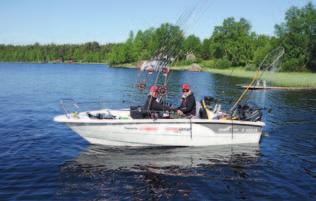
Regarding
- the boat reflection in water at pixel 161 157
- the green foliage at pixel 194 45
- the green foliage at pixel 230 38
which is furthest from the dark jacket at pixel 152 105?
the green foliage at pixel 194 45

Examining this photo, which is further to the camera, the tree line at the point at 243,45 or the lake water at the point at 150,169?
the tree line at the point at 243,45

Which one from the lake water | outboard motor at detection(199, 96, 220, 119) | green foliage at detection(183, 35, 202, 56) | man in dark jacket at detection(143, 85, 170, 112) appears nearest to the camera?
the lake water

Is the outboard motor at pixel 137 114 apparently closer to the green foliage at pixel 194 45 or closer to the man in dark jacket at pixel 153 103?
the man in dark jacket at pixel 153 103

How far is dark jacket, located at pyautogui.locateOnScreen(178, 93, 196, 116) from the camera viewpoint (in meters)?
16.3

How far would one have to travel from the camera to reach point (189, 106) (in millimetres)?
16359

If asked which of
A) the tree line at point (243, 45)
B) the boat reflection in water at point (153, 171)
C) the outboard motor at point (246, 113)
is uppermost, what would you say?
the tree line at point (243, 45)

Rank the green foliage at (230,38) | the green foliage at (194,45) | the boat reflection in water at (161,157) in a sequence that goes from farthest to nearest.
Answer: the green foliage at (194,45), the green foliage at (230,38), the boat reflection in water at (161,157)

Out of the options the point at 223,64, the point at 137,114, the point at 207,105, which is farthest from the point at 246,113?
the point at 223,64

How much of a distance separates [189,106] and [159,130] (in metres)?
1.70

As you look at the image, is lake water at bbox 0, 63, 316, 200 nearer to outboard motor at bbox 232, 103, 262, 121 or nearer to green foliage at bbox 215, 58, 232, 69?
outboard motor at bbox 232, 103, 262, 121

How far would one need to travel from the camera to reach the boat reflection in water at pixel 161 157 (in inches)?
569

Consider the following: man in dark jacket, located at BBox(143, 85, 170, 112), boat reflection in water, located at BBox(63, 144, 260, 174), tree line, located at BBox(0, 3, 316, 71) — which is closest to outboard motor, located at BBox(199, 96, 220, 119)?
boat reflection in water, located at BBox(63, 144, 260, 174)

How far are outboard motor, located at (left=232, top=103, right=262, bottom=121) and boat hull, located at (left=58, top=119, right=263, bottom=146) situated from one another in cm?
46

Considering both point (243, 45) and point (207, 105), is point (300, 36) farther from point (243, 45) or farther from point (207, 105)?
point (207, 105)
